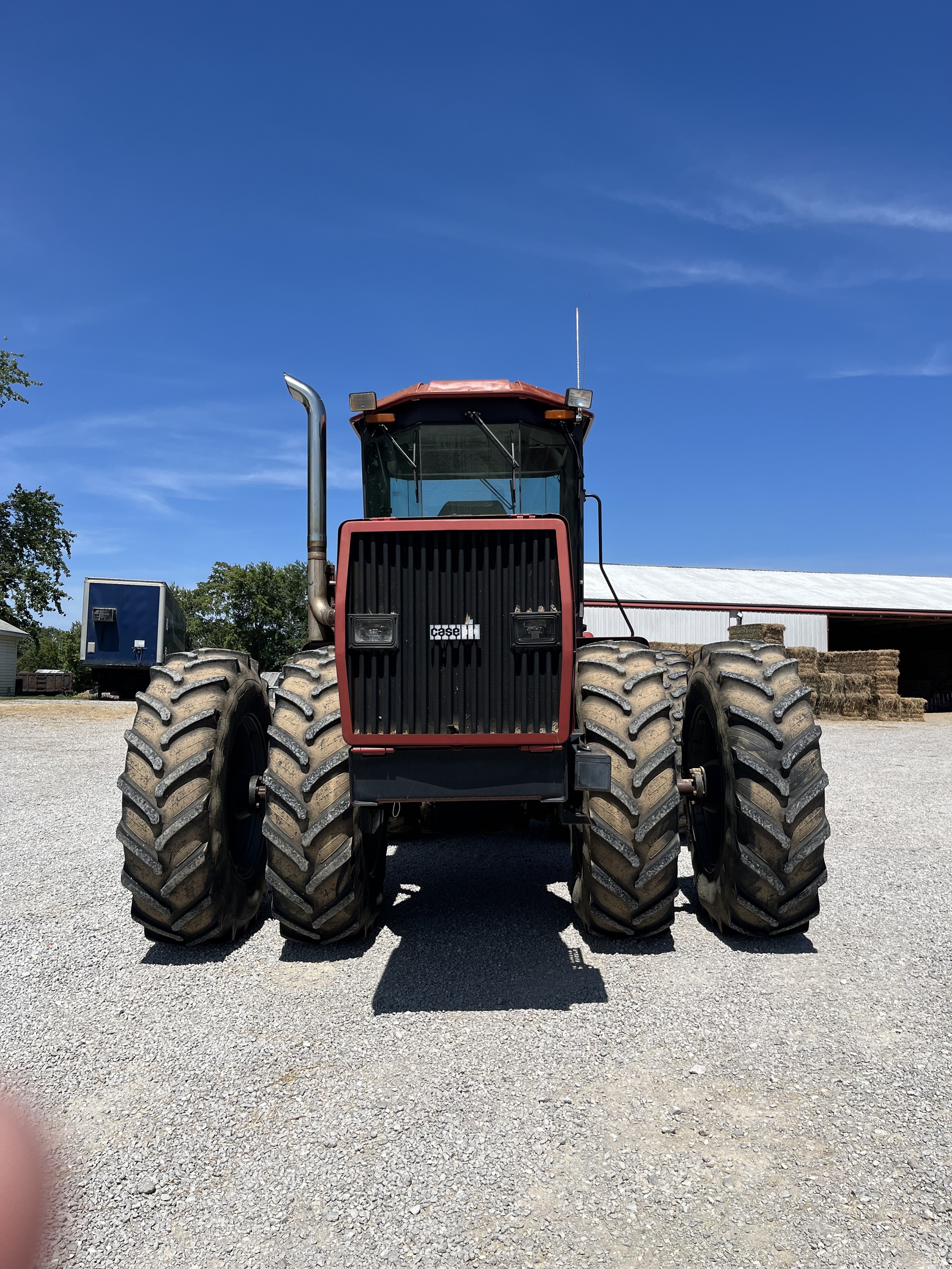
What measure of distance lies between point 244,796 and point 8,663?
3981 cm

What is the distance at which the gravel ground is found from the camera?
2221mm

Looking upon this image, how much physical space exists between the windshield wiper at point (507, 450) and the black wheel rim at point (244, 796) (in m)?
2.11

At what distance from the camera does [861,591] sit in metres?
33.1

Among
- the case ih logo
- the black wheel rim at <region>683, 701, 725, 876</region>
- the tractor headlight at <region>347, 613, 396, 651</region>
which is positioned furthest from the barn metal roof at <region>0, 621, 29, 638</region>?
A: the case ih logo

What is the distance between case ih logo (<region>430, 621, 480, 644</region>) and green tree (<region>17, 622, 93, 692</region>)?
140 ft

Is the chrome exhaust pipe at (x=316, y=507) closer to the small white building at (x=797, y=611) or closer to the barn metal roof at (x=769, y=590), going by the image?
the small white building at (x=797, y=611)

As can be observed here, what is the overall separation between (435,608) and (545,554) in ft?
1.81

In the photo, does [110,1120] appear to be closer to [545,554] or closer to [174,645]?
[545,554]

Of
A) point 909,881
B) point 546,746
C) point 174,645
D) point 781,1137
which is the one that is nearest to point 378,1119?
point 781,1137

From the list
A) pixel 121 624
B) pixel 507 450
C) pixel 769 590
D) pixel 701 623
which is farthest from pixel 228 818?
pixel 769 590

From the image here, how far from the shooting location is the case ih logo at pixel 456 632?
3682 mm

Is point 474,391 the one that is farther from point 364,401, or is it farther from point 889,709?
point 889,709

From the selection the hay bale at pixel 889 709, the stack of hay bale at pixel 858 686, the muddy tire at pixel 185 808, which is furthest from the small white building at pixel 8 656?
the muddy tire at pixel 185 808

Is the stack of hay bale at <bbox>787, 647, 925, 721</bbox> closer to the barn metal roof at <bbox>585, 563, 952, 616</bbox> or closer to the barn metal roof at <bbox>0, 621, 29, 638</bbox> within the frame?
the barn metal roof at <bbox>585, 563, 952, 616</bbox>
